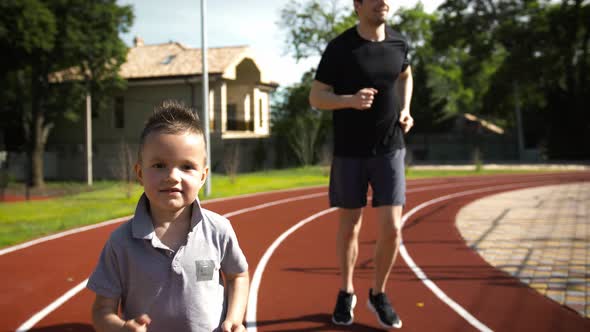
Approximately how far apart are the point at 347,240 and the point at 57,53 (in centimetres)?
2391

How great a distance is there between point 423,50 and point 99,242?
147 feet

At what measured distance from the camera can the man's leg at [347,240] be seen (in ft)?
13.4

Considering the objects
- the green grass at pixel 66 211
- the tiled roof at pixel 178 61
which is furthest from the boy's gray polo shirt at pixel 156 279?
the tiled roof at pixel 178 61

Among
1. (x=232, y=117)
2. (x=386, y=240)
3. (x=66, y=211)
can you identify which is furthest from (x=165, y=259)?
(x=232, y=117)

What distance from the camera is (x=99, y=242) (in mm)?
8391

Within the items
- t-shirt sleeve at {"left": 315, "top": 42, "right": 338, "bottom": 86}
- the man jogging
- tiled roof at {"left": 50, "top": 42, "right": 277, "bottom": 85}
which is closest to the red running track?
the man jogging

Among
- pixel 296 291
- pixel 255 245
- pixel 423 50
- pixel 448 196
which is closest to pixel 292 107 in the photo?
pixel 423 50

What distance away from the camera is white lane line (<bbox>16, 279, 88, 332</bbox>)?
14.2 ft

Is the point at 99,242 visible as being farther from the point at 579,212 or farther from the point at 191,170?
the point at 579,212

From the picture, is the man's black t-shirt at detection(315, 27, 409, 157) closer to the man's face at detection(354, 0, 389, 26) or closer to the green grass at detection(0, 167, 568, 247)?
the man's face at detection(354, 0, 389, 26)

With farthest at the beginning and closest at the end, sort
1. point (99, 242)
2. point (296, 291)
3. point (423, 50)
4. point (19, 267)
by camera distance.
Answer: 1. point (423, 50)
2. point (99, 242)
3. point (19, 267)
4. point (296, 291)

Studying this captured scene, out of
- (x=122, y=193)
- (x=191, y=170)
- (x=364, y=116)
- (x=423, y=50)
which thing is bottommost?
(x=122, y=193)

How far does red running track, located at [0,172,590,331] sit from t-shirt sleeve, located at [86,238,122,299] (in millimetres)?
2430

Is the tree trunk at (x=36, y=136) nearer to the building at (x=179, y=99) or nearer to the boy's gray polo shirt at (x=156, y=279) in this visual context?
the building at (x=179, y=99)
